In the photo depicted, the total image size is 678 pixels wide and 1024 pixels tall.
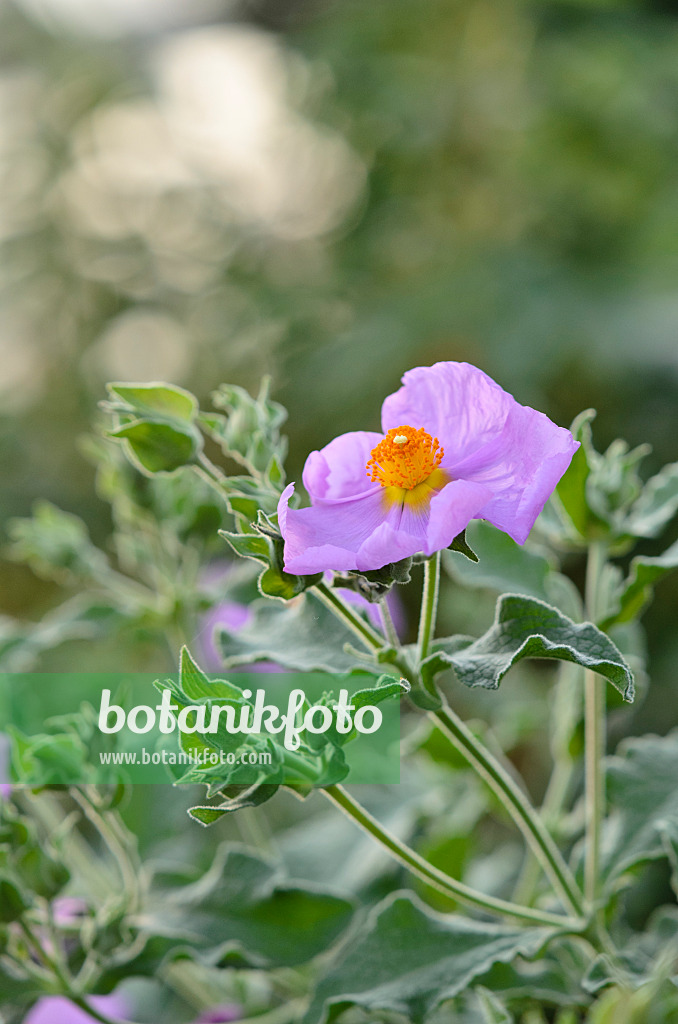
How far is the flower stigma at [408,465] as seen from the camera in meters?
0.34

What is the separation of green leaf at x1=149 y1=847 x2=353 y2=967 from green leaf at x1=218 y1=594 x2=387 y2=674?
0.10 meters

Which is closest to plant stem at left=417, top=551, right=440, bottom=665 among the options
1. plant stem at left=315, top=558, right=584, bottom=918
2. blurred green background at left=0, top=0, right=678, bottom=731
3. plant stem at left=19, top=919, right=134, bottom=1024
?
plant stem at left=315, top=558, right=584, bottom=918

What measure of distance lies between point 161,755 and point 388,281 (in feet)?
Answer: 4.43

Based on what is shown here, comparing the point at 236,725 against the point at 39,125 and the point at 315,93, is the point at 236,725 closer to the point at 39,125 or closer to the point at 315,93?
the point at 315,93

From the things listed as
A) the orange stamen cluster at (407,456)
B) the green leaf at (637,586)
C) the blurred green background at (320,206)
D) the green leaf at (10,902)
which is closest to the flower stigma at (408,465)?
the orange stamen cluster at (407,456)

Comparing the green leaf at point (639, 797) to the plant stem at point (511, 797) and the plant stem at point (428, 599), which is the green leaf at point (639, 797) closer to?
the plant stem at point (511, 797)

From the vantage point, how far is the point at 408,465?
34 cm

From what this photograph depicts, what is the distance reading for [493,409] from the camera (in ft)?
1.07

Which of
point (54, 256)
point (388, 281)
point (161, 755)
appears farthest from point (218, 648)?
point (54, 256)

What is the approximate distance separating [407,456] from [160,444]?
0.10 m

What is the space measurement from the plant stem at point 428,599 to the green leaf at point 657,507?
134 millimetres

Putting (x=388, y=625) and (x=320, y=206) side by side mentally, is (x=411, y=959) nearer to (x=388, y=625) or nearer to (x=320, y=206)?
(x=388, y=625)

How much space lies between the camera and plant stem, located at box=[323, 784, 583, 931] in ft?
1.14

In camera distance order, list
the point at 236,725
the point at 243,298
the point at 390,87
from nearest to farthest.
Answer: the point at 236,725 < the point at 390,87 < the point at 243,298
